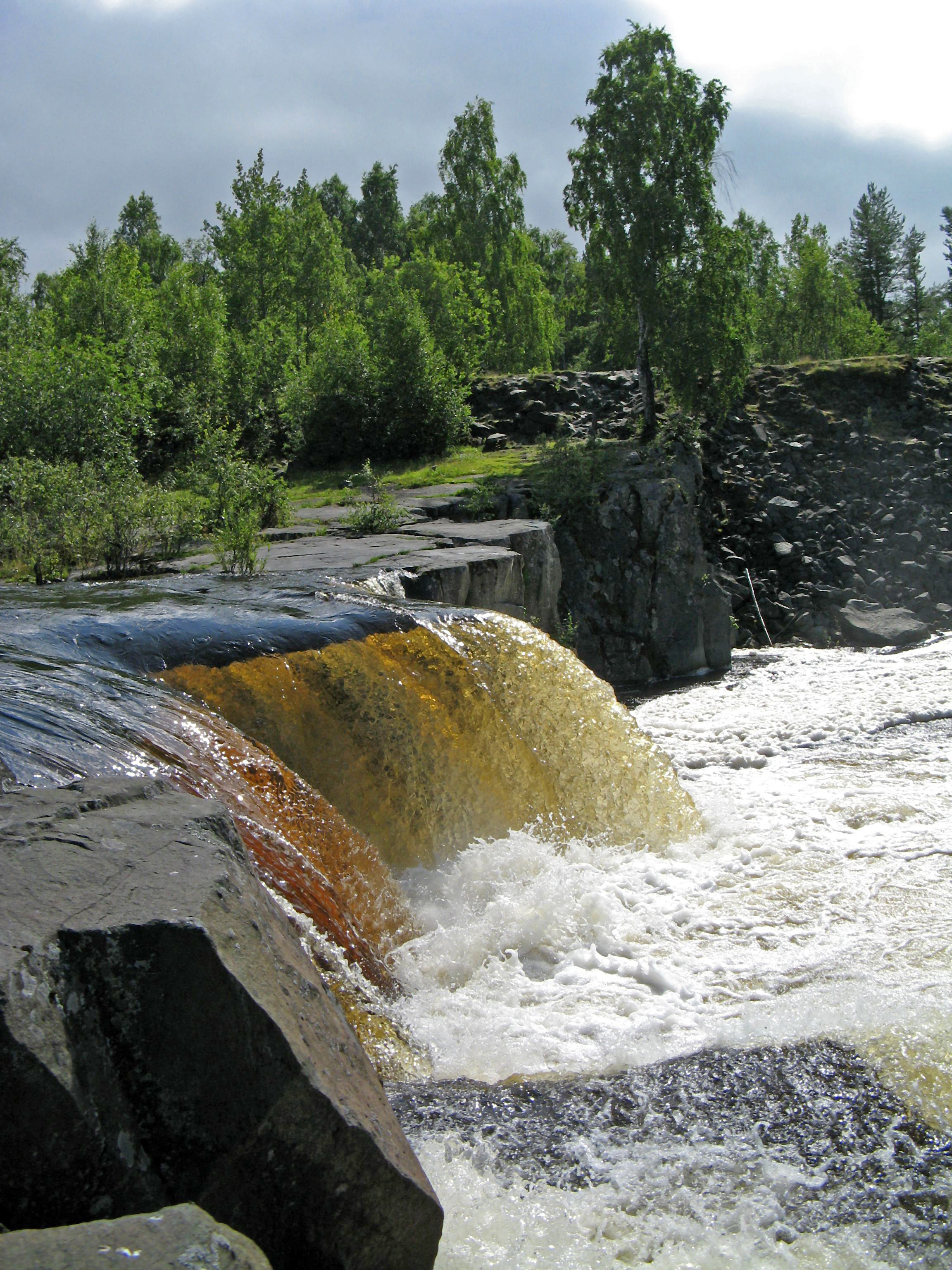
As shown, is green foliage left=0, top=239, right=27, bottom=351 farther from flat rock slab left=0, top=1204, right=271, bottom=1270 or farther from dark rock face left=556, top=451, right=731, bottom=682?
flat rock slab left=0, top=1204, right=271, bottom=1270

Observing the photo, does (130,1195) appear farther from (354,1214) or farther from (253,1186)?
(354,1214)

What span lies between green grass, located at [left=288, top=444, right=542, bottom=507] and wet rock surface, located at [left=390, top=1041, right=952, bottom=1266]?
9914 mm

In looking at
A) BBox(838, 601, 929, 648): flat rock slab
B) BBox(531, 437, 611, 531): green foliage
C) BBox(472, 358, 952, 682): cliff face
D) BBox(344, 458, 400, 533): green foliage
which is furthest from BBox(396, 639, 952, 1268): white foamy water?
BBox(838, 601, 929, 648): flat rock slab

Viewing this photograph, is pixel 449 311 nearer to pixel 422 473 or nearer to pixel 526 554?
pixel 422 473

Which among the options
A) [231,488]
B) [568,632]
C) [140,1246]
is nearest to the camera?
[140,1246]

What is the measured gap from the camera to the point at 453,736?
5469mm

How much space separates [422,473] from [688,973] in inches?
425

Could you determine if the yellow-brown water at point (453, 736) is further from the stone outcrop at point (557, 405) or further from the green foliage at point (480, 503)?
the stone outcrop at point (557, 405)

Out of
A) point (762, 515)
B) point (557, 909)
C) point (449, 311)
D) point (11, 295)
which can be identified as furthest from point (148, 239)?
point (557, 909)

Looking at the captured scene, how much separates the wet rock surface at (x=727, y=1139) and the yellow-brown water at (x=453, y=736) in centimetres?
201

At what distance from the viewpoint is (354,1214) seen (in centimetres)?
201

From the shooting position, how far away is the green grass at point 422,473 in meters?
13.3

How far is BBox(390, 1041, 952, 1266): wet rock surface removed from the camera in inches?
104

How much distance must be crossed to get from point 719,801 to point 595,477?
23.4ft
